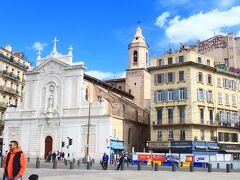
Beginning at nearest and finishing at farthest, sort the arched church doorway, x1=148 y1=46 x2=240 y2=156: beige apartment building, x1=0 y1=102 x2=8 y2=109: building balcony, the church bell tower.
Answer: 1. x1=148 y1=46 x2=240 y2=156: beige apartment building
2. the arched church doorway
3. x1=0 y1=102 x2=8 y2=109: building balcony
4. the church bell tower

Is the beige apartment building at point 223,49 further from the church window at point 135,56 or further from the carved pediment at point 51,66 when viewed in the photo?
the carved pediment at point 51,66

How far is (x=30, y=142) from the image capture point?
53.5 m

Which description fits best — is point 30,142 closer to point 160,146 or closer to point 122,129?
point 122,129

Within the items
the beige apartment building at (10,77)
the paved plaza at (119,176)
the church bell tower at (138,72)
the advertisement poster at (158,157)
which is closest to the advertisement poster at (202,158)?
the advertisement poster at (158,157)

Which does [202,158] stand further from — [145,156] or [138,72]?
[138,72]

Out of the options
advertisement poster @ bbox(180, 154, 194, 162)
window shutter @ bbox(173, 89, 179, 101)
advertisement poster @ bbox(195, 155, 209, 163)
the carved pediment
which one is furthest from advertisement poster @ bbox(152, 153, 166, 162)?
the carved pediment

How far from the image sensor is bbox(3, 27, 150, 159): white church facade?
162 feet

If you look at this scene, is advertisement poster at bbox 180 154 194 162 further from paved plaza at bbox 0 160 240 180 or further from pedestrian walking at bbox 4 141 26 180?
pedestrian walking at bbox 4 141 26 180

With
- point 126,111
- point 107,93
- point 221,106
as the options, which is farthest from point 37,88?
point 221,106

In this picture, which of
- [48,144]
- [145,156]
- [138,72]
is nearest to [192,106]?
[145,156]

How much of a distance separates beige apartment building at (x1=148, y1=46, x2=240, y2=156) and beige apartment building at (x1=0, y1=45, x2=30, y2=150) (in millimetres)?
→ 25288

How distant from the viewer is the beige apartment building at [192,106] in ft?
150

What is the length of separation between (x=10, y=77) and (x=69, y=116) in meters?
15.8

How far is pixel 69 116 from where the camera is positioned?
51375mm
